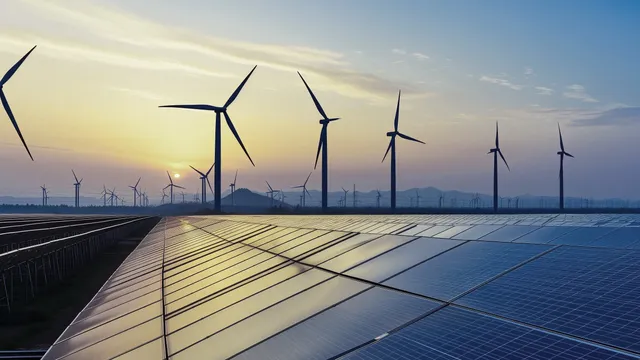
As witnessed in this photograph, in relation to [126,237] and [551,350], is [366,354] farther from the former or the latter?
[126,237]

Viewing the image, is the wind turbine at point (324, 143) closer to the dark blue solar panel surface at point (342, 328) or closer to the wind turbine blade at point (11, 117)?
the wind turbine blade at point (11, 117)

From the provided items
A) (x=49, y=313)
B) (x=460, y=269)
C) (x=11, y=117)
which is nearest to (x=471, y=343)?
(x=460, y=269)

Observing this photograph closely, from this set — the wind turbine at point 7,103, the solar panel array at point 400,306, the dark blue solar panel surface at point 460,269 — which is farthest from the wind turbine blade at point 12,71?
the dark blue solar panel surface at point 460,269

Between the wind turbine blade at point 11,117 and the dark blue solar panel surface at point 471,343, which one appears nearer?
the dark blue solar panel surface at point 471,343

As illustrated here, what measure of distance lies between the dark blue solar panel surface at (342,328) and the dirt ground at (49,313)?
1777cm

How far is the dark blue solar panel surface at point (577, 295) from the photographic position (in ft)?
21.1

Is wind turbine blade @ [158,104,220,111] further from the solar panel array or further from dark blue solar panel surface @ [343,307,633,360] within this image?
dark blue solar panel surface @ [343,307,633,360]

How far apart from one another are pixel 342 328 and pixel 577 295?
3191 millimetres

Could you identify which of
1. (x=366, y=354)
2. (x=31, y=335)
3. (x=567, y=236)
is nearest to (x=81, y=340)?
(x=366, y=354)

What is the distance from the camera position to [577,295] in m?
7.64

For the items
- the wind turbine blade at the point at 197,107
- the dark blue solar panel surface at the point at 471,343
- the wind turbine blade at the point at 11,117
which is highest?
the wind turbine blade at the point at 197,107

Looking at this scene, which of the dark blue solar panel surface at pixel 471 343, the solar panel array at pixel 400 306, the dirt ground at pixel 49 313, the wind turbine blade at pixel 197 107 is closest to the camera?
the dark blue solar panel surface at pixel 471 343

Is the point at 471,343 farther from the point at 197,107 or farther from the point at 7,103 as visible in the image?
the point at 197,107

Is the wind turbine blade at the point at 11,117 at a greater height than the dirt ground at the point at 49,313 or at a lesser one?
greater
